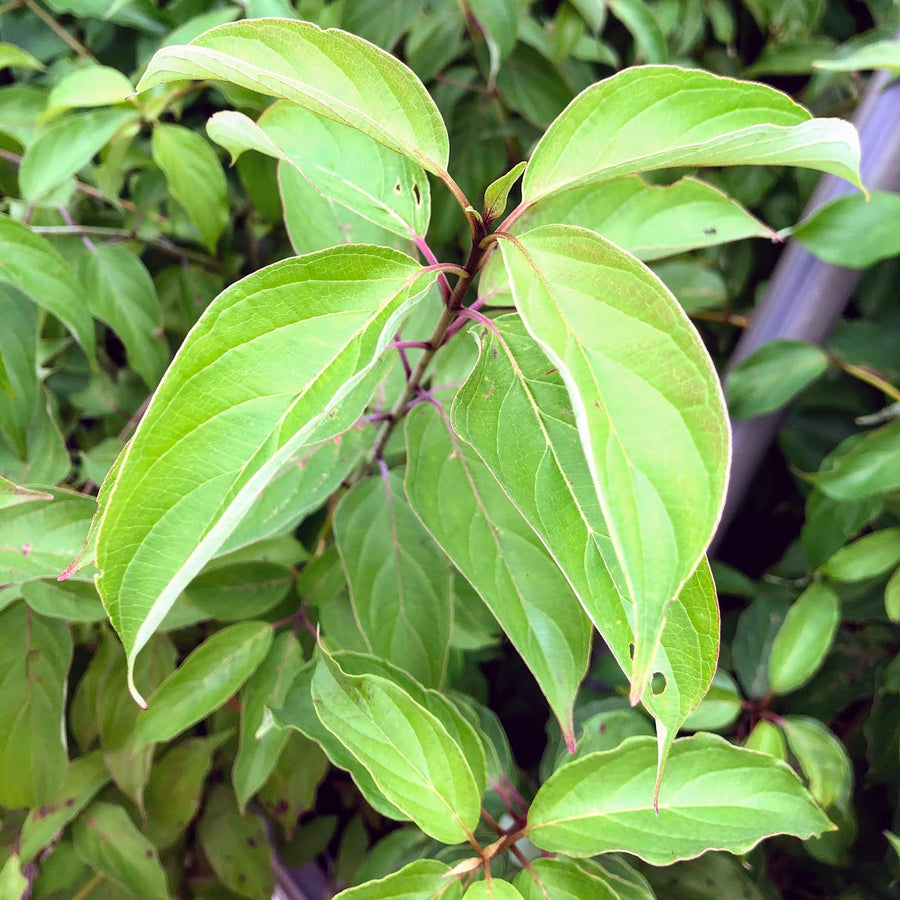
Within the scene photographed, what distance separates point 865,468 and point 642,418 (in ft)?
1.44

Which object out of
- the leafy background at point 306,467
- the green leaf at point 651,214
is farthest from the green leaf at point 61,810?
the green leaf at point 651,214

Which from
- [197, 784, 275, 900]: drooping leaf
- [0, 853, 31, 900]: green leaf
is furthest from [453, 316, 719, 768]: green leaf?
[197, 784, 275, 900]: drooping leaf

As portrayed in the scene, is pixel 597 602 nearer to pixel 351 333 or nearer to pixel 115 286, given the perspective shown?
pixel 351 333

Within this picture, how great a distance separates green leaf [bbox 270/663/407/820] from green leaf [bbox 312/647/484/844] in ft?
0.10

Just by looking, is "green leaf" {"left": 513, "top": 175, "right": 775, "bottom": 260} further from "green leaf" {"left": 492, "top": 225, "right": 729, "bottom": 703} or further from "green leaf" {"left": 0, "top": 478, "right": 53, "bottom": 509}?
"green leaf" {"left": 0, "top": 478, "right": 53, "bottom": 509}

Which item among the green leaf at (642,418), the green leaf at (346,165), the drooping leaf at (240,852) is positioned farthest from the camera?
the drooping leaf at (240,852)

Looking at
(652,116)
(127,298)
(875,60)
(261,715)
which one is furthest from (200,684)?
(875,60)

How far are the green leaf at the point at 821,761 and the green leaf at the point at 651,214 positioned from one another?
439mm

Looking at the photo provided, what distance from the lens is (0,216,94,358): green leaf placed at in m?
0.44

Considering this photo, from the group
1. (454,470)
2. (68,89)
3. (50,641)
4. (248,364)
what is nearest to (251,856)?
(50,641)

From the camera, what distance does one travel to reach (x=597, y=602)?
0.27 meters

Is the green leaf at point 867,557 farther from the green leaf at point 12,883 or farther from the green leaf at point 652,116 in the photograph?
the green leaf at point 12,883

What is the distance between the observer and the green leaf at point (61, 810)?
1.95 ft

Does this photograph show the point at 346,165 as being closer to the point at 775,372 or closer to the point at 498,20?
the point at 498,20
